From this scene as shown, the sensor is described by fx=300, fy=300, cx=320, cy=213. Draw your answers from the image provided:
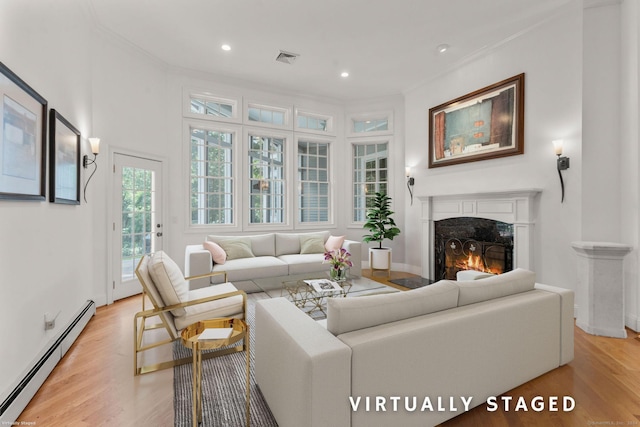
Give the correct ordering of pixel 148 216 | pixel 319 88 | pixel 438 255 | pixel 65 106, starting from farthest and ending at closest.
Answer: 1. pixel 319 88
2. pixel 438 255
3. pixel 148 216
4. pixel 65 106

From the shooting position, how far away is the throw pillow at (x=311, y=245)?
5.23 meters

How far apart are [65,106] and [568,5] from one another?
17.7ft

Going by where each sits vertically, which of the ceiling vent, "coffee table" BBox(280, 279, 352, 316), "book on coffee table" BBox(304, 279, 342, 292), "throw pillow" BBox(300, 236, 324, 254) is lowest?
"coffee table" BBox(280, 279, 352, 316)

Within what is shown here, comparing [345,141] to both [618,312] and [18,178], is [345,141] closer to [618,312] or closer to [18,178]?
[618,312]

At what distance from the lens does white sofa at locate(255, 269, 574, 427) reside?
1.35 metres

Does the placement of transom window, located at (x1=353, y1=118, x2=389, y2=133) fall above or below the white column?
above

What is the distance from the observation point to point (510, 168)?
13.4 ft

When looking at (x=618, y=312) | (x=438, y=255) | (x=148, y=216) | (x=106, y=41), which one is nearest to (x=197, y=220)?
(x=148, y=216)

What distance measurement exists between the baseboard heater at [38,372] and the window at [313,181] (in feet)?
12.8

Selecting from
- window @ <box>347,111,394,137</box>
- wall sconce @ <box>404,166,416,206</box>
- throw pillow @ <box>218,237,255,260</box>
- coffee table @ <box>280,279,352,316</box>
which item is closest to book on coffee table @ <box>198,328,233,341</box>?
coffee table @ <box>280,279,352,316</box>

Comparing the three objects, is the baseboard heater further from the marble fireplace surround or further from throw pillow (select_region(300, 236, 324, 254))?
the marble fireplace surround

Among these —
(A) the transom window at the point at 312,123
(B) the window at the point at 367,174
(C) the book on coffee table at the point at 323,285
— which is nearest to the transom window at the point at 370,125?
(B) the window at the point at 367,174

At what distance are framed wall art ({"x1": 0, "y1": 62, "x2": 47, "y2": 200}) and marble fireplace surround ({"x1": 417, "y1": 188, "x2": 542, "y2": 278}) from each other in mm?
4800

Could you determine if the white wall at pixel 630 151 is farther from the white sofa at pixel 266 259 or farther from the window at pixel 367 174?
the window at pixel 367 174
